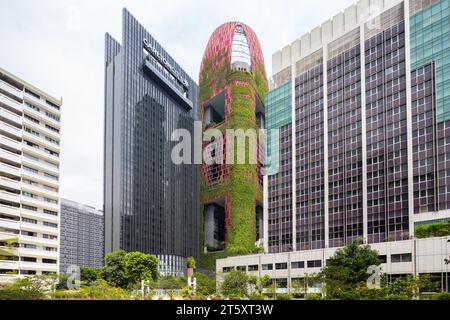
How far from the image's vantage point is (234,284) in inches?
569

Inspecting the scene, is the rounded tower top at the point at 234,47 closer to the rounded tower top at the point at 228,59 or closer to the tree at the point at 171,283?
the rounded tower top at the point at 228,59

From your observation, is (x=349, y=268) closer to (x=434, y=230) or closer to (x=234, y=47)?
(x=434, y=230)

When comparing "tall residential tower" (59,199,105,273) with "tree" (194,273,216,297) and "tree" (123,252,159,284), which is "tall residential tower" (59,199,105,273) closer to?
"tree" (123,252,159,284)

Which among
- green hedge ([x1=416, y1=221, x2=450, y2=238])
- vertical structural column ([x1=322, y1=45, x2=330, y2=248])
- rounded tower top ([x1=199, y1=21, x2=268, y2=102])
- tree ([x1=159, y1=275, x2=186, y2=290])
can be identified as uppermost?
rounded tower top ([x1=199, y1=21, x2=268, y2=102])

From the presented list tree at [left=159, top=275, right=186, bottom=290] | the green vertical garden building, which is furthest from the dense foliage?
the green vertical garden building

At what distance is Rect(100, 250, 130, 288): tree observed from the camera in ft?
66.8

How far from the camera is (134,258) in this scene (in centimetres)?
2045

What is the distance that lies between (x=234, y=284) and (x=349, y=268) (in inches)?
139

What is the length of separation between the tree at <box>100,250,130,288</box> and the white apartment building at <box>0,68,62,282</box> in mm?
2623

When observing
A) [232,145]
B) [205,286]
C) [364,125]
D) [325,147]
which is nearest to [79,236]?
[232,145]

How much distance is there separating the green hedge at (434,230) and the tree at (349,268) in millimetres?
1471

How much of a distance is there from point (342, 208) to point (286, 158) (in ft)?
11.6

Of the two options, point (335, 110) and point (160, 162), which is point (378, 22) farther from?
point (160, 162)
